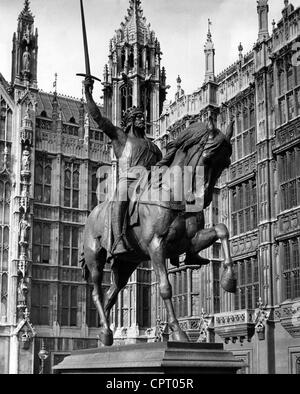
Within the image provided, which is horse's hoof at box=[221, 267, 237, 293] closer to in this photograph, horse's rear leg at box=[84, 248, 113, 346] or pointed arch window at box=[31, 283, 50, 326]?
horse's rear leg at box=[84, 248, 113, 346]

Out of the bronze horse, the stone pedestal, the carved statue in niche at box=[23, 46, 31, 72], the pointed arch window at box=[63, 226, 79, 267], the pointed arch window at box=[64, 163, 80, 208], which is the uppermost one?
the carved statue in niche at box=[23, 46, 31, 72]

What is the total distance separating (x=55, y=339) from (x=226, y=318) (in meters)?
11.4

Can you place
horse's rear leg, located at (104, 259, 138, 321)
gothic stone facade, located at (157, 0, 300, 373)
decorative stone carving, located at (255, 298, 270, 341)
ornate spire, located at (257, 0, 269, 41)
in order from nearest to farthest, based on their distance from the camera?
1. horse's rear leg, located at (104, 259, 138, 321)
2. gothic stone facade, located at (157, 0, 300, 373)
3. decorative stone carving, located at (255, 298, 270, 341)
4. ornate spire, located at (257, 0, 269, 41)

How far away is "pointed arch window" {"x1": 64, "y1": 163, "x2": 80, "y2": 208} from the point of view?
38.1 m

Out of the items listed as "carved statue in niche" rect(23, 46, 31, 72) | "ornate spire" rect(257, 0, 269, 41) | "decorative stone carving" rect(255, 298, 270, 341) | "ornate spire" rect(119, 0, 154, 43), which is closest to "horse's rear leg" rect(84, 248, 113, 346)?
"decorative stone carving" rect(255, 298, 270, 341)

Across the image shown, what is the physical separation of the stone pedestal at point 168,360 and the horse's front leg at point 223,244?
2.71 feet

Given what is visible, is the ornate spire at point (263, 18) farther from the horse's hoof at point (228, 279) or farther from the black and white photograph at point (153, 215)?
the horse's hoof at point (228, 279)

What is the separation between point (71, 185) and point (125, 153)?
1107 inches

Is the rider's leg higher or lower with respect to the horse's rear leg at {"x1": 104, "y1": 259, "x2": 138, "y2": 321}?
higher

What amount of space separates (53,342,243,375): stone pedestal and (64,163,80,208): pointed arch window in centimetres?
2958

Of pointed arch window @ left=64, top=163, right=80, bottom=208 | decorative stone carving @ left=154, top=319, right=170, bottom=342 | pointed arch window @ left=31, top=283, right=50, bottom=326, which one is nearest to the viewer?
decorative stone carving @ left=154, top=319, right=170, bottom=342

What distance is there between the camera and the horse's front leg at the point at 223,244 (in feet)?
28.6
